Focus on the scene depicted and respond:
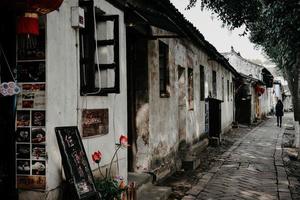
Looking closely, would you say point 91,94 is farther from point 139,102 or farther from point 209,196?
point 209,196

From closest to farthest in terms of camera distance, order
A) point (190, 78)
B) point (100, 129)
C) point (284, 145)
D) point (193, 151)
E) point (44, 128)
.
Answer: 1. point (44, 128)
2. point (100, 129)
3. point (193, 151)
4. point (190, 78)
5. point (284, 145)

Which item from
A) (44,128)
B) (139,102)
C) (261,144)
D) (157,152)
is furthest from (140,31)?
(261,144)

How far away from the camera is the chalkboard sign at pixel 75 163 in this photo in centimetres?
416

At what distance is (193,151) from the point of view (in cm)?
1199

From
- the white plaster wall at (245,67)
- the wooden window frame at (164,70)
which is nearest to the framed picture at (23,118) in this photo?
the wooden window frame at (164,70)

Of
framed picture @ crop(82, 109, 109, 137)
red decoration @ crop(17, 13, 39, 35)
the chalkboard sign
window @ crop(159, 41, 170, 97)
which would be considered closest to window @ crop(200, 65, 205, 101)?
window @ crop(159, 41, 170, 97)

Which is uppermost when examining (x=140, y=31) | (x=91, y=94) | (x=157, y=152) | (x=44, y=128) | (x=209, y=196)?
(x=140, y=31)

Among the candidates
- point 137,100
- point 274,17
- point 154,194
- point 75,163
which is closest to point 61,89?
point 75,163

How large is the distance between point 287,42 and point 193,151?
171 inches

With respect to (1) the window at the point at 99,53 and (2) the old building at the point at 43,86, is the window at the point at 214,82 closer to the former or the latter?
(1) the window at the point at 99,53

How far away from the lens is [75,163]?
4316 mm

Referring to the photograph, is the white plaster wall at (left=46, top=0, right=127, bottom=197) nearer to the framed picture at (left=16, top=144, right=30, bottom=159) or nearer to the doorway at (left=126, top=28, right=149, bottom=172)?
the framed picture at (left=16, top=144, right=30, bottom=159)

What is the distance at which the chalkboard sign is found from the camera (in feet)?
13.6

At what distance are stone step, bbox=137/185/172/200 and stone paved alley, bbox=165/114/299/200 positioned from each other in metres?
0.46
